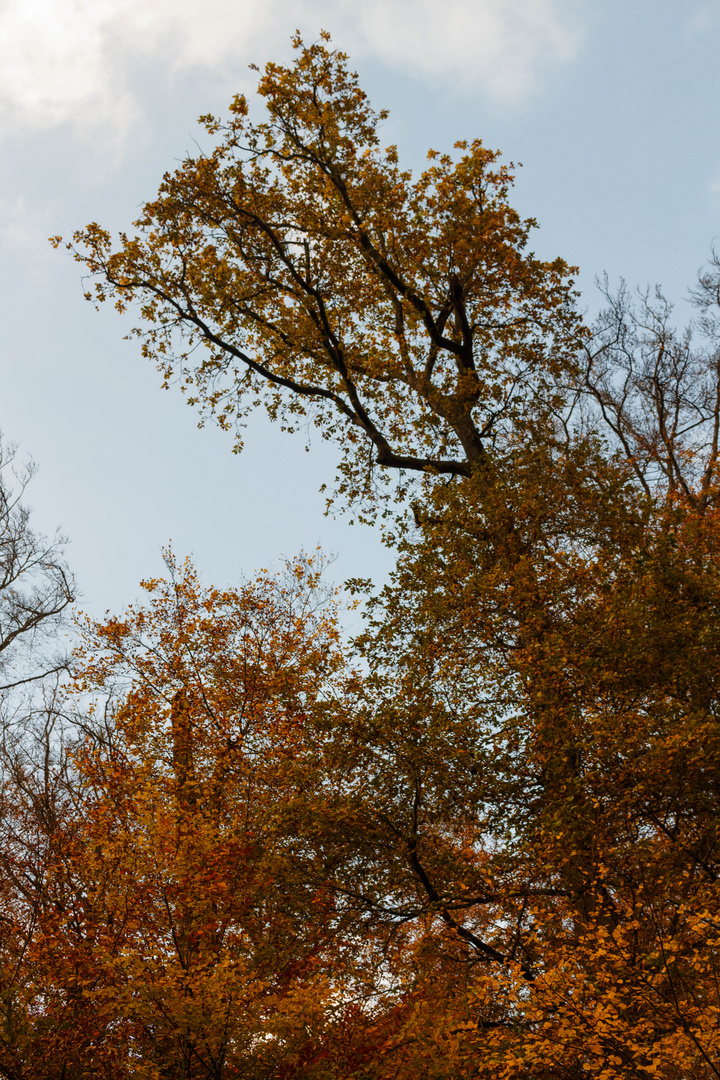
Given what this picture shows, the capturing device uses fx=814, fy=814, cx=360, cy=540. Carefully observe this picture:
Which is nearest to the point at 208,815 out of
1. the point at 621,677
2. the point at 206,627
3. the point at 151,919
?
the point at 151,919

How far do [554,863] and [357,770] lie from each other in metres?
1.92

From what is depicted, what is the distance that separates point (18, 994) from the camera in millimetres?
7266

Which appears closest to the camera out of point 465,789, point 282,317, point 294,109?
point 465,789

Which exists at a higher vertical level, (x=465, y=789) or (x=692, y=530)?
(x=692, y=530)

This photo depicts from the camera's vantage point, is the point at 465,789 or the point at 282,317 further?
the point at 282,317

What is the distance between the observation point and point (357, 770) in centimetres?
764

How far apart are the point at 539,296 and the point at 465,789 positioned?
7.33 m

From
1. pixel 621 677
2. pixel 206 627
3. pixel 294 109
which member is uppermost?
pixel 294 109

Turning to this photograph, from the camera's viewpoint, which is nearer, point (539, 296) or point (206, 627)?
point (539, 296)

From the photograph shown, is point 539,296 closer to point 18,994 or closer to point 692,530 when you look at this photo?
point 692,530

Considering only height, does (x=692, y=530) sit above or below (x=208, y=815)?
above

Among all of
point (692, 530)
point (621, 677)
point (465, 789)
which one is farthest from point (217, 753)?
point (692, 530)

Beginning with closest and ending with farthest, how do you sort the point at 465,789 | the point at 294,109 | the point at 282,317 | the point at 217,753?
the point at 465,789, the point at 217,753, the point at 294,109, the point at 282,317

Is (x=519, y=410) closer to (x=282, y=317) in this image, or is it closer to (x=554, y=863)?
(x=282, y=317)
